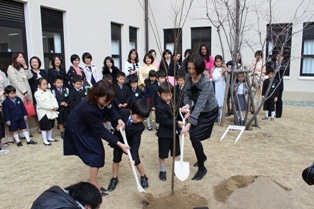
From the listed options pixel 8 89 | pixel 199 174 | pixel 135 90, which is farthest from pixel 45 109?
pixel 199 174

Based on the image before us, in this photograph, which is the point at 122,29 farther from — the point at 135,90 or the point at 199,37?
the point at 135,90

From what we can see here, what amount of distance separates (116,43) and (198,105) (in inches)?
264

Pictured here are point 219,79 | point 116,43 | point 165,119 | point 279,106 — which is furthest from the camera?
point 116,43

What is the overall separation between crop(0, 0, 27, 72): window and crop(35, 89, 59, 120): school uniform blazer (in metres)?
1.06

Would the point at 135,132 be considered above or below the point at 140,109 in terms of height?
below

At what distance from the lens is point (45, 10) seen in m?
6.36

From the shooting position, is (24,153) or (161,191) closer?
(161,191)

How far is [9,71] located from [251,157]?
4.07 m

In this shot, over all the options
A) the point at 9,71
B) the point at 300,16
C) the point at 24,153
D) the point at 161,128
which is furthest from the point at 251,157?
the point at 300,16

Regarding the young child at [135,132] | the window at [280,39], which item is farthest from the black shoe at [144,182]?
the window at [280,39]

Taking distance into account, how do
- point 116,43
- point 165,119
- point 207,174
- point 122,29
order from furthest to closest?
1. point 122,29
2. point 116,43
3. point 207,174
4. point 165,119

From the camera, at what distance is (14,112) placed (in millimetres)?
4641

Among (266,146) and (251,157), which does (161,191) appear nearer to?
(251,157)

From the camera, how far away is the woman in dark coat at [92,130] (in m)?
2.69
